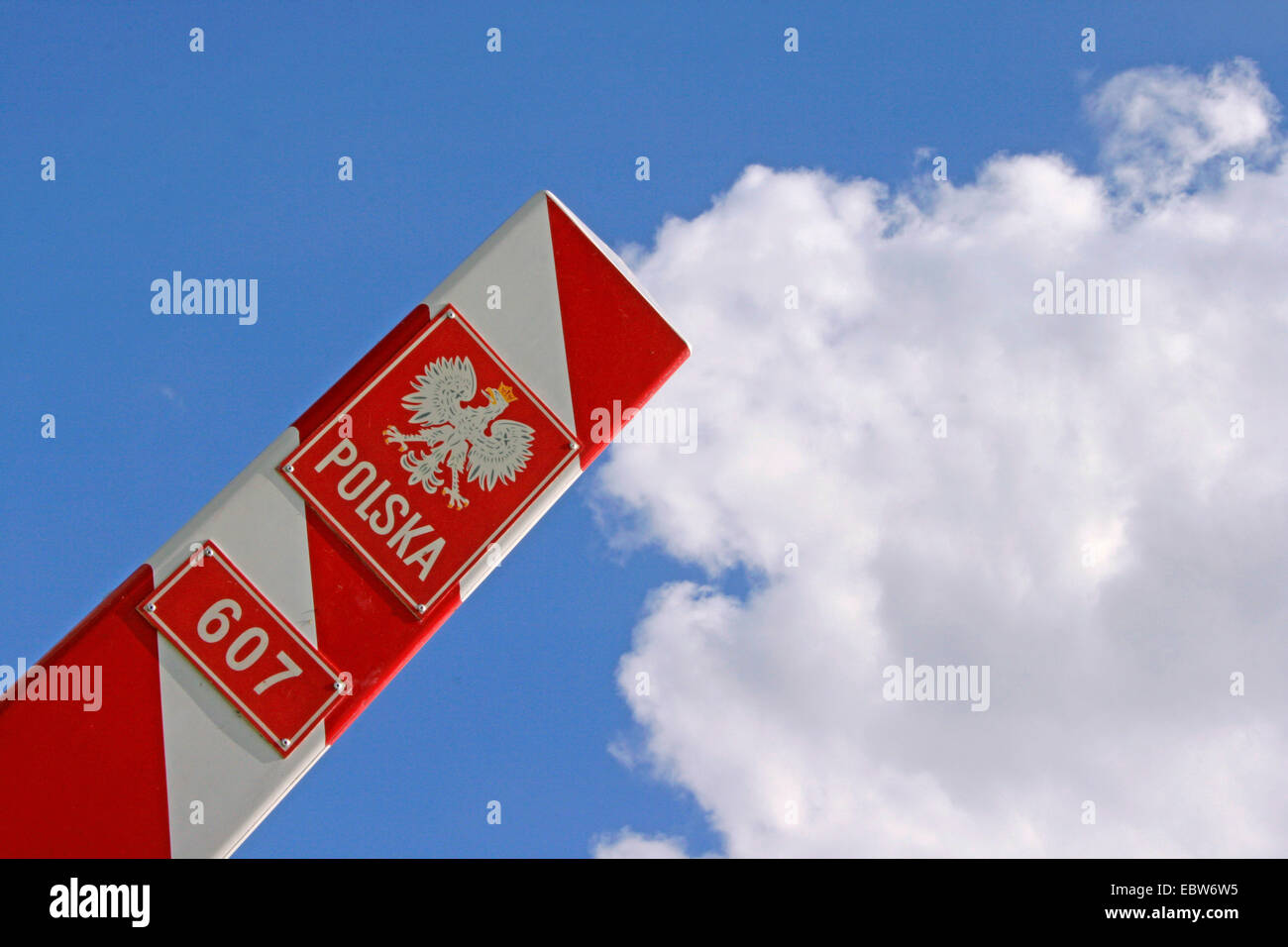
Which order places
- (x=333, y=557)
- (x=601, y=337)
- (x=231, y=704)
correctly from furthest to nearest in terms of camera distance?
(x=601, y=337) < (x=333, y=557) < (x=231, y=704)

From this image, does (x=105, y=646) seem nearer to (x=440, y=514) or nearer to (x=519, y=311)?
(x=440, y=514)

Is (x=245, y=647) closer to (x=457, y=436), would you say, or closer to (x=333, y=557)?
(x=333, y=557)

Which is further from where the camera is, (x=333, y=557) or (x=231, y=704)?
(x=333, y=557)

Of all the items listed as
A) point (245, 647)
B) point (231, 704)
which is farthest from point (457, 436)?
point (231, 704)

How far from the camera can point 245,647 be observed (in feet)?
13.9

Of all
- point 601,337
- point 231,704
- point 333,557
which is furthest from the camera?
point 601,337

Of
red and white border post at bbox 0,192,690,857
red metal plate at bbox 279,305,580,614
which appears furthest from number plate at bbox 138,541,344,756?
red metal plate at bbox 279,305,580,614

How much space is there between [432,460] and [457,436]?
134 mm

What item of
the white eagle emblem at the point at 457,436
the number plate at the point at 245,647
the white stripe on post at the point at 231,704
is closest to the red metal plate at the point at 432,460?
the white eagle emblem at the point at 457,436
